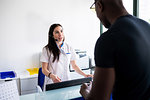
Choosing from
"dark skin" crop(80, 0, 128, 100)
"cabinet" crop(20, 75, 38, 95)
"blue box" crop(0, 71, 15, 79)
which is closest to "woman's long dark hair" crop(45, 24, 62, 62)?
"cabinet" crop(20, 75, 38, 95)

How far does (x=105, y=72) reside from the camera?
22.6 inches

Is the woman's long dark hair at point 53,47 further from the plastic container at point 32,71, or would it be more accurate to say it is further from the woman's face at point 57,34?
the plastic container at point 32,71

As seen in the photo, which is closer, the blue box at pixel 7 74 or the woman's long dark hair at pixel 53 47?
the woman's long dark hair at pixel 53 47

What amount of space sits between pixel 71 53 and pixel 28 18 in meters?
1.49

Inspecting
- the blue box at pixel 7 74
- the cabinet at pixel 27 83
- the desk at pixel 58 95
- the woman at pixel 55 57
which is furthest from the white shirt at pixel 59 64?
the blue box at pixel 7 74

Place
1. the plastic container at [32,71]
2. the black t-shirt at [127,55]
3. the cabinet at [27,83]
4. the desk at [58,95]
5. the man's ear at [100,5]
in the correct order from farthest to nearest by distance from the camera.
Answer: the plastic container at [32,71], the cabinet at [27,83], the desk at [58,95], the man's ear at [100,5], the black t-shirt at [127,55]

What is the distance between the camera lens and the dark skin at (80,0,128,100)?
58cm

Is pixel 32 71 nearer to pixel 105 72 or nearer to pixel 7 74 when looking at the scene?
pixel 7 74

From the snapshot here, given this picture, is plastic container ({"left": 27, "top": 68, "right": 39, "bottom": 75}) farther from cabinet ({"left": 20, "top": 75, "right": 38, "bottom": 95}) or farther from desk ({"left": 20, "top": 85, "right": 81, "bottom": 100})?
desk ({"left": 20, "top": 85, "right": 81, "bottom": 100})

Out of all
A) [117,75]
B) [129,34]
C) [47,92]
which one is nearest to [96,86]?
[117,75]

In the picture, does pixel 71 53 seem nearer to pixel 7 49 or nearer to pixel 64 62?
pixel 64 62

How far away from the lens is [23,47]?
112 inches

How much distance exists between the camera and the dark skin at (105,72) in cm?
58

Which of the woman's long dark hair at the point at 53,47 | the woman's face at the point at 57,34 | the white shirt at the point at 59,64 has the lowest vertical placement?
the white shirt at the point at 59,64
